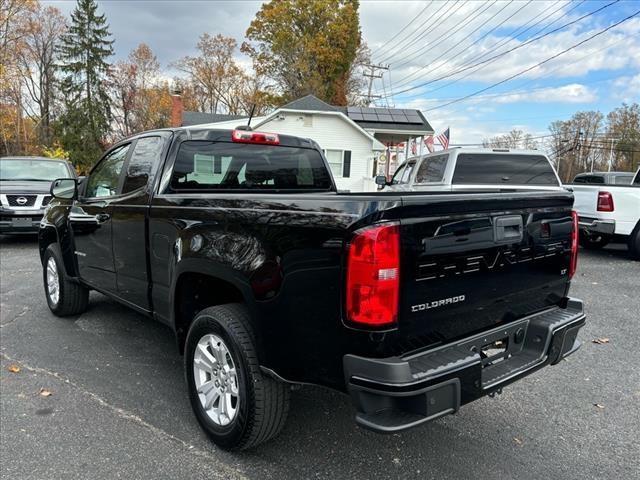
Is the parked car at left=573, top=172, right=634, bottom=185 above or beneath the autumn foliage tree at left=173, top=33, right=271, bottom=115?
beneath

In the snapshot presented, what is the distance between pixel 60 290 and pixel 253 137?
116 inches

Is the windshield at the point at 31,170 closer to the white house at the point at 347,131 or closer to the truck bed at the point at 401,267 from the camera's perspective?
the truck bed at the point at 401,267

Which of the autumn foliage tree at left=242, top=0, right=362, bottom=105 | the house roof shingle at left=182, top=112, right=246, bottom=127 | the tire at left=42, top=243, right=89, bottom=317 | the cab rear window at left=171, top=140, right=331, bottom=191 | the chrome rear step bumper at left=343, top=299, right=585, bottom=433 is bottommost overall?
the tire at left=42, top=243, right=89, bottom=317

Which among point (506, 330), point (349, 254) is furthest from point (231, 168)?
point (506, 330)

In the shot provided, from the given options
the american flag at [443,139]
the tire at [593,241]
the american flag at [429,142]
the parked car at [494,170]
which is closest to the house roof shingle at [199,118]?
the american flag at [429,142]

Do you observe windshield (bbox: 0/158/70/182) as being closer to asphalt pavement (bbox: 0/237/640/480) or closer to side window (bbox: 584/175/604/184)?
asphalt pavement (bbox: 0/237/640/480)

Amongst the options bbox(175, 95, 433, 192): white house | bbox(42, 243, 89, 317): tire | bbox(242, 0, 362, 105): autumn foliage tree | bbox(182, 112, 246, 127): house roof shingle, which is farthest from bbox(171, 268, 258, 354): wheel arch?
bbox(242, 0, 362, 105): autumn foliage tree

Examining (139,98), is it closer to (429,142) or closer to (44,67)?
(44,67)

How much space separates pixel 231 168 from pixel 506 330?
236 cm

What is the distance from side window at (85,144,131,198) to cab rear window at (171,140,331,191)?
2.90 ft

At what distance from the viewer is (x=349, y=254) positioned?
2.05 meters

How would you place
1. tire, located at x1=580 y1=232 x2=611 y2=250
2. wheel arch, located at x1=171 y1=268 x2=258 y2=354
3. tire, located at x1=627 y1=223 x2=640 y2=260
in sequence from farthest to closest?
tire, located at x1=580 y1=232 x2=611 y2=250 < tire, located at x1=627 y1=223 x2=640 y2=260 < wheel arch, located at x1=171 y1=268 x2=258 y2=354

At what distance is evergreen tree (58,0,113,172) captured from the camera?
138 ft

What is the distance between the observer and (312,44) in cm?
4169
